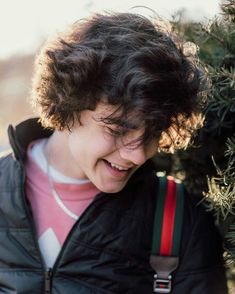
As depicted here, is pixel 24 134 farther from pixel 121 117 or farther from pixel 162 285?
pixel 162 285

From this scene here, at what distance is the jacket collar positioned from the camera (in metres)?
2.34

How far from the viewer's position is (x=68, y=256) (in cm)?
219

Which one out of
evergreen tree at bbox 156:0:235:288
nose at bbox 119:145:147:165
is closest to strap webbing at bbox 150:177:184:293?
evergreen tree at bbox 156:0:235:288

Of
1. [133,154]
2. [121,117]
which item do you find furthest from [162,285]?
[121,117]

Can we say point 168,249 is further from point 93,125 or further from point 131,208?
point 93,125

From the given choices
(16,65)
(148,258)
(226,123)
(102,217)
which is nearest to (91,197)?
(102,217)

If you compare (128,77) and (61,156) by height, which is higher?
(128,77)

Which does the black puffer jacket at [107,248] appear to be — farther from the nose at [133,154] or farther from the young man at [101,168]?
the nose at [133,154]

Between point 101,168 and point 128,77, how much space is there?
10.8 inches

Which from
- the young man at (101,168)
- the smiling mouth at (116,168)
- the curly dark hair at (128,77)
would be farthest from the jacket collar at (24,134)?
the smiling mouth at (116,168)

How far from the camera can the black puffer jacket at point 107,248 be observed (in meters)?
2.19

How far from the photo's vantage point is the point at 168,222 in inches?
88.9

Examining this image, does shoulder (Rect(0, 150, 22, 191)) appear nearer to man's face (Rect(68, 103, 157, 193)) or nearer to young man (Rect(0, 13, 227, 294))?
young man (Rect(0, 13, 227, 294))

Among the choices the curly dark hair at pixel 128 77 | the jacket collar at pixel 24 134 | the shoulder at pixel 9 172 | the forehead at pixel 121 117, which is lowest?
the shoulder at pixel 9 172
